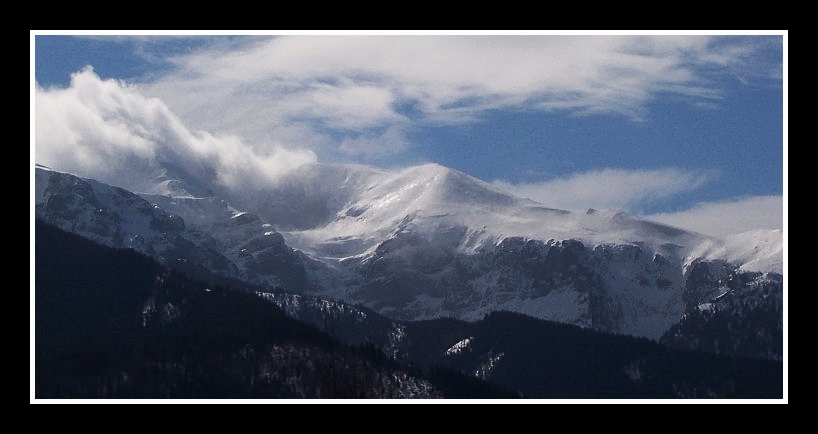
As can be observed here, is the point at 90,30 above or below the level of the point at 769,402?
above
